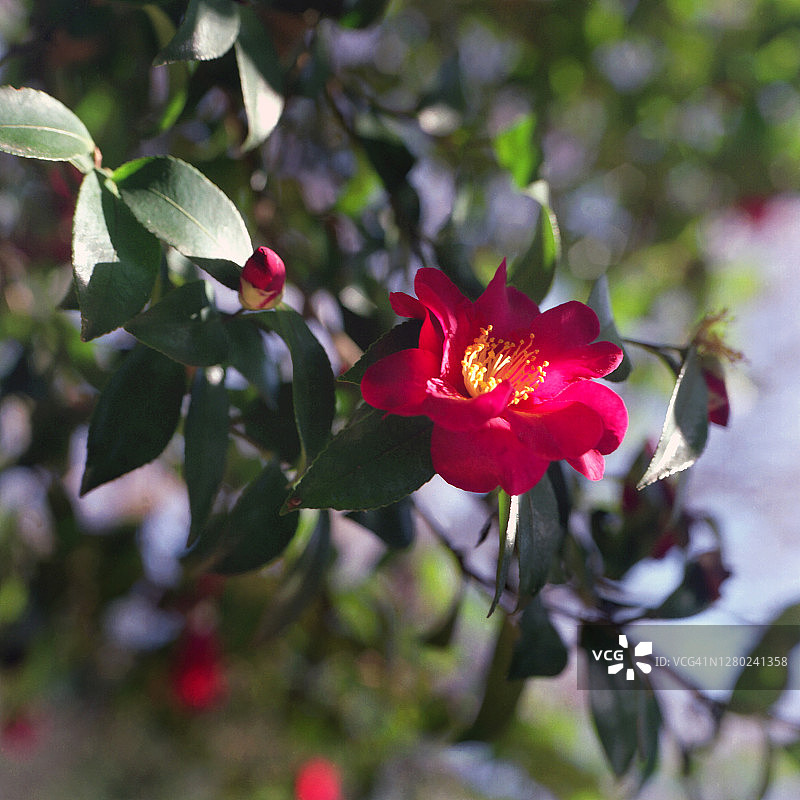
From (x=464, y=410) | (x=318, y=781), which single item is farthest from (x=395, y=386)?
(x=318, y=781)

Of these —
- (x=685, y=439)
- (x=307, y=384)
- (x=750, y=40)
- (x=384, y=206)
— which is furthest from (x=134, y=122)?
(x=750, y=40)

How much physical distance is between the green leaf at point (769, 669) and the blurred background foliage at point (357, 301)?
0.03m

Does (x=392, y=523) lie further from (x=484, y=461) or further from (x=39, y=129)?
(x=39, y=129)

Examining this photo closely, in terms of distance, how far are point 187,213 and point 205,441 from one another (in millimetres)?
112

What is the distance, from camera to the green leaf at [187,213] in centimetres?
27

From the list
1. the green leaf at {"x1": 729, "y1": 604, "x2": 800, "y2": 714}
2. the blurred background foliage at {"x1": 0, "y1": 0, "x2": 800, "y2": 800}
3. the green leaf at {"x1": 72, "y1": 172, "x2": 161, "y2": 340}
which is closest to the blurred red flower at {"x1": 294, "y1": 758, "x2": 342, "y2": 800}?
the blurred background foliage at {"x1": 0, "y1": 0, "x2": 800, "y2": 800}

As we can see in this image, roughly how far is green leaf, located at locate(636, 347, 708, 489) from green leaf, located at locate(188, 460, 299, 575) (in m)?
0.18

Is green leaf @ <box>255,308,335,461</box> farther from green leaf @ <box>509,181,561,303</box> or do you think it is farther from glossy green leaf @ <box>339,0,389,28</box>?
glossy green leaf @ <box>339,0,389,28</box>

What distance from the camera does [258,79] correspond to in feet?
1.18

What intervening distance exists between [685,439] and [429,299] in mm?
132

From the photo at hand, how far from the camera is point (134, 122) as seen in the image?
0.47 meters

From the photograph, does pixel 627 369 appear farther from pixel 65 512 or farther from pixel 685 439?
pixel 65 512

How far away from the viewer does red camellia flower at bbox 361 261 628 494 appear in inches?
9.6

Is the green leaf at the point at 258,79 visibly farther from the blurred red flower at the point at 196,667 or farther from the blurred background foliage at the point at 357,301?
the blurred red flower at the point at 196,667
